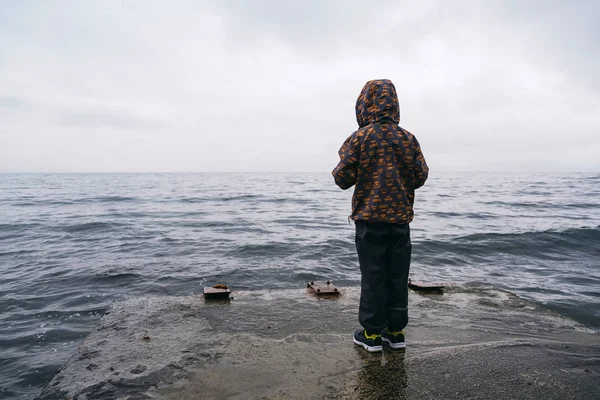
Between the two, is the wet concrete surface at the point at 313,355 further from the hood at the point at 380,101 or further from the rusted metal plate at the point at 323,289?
the hood at the point at 380,101

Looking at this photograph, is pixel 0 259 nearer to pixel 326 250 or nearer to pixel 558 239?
pixel 326 250

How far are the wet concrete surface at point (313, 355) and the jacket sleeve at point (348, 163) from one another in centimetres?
135

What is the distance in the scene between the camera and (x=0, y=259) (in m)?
9.02

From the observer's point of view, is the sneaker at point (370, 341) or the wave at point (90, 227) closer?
the sneaker at point (370, 341)

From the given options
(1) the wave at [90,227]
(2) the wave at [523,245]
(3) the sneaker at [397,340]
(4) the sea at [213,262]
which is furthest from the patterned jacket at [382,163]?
(1) the wave at [90,227]

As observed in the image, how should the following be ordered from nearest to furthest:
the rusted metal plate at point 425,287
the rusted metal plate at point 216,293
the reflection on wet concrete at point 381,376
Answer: the reflection on wet concrete at point 381,376 < the rusted metal plate at point 216,293 < the rusted metal plate at point 425,287

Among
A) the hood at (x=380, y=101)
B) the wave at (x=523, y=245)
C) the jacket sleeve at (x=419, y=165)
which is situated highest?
the hood at (x=380, y=101)

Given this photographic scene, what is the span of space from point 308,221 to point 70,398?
13.5 meters

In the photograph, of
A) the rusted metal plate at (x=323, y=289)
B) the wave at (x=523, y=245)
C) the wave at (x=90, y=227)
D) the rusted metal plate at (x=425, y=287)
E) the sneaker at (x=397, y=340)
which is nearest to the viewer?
the sneaker at (x=397, y=340)

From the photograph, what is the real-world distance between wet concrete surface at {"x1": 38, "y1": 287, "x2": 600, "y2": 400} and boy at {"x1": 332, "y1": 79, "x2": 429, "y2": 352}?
0.35 meters

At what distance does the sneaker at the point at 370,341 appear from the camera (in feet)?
9.20

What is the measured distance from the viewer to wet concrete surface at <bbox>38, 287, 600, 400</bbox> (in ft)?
7.55

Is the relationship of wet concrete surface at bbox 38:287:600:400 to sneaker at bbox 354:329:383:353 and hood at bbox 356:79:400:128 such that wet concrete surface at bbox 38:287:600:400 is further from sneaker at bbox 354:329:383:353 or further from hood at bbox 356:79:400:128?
hood at bbox 356:79:400:128

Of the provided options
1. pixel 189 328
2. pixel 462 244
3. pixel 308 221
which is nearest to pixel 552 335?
pixel 189 328
